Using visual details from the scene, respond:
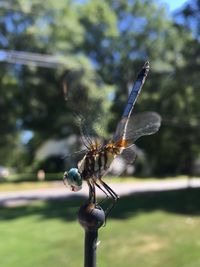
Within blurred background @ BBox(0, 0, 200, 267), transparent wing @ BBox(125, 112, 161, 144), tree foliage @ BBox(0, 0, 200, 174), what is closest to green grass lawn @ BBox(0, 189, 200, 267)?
blurred background @ BBox(0, 0, 200, 267)

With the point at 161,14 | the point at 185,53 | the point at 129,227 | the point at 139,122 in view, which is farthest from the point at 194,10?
the point at 161,14

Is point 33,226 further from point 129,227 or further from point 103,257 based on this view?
point 103,257

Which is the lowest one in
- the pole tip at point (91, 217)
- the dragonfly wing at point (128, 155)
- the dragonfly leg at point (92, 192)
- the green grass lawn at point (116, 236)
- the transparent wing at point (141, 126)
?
the green grass lawn at point (116, 236)

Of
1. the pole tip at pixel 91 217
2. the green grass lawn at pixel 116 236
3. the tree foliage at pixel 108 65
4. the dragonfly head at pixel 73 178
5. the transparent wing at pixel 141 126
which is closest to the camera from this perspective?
the dragonfly head at pixel 73 178

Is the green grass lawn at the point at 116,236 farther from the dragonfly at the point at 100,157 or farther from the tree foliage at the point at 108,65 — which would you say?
the dragonfly at the point at 100,157

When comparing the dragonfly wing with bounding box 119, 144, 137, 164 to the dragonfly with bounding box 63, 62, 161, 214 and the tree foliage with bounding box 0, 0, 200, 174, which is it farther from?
the tree foliage with bounding box 0, 0, 200, 174

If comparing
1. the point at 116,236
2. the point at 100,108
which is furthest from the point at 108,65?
the point at 100,108

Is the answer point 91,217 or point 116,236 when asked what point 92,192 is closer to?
point 91,217

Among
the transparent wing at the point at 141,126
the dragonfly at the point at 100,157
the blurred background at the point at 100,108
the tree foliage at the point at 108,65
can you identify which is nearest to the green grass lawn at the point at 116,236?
the blurred background at the point at 100,108
